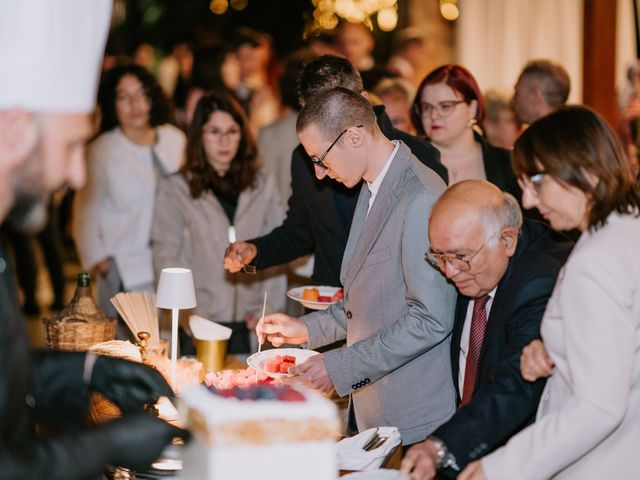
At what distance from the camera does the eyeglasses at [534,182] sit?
1.85m

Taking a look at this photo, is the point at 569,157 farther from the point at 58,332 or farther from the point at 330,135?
the point at 58,332

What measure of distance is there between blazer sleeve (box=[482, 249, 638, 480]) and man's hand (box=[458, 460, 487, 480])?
0.12 metres

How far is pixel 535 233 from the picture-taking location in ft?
7.30

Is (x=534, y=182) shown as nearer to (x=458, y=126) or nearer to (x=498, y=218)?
(x=498, y=218)

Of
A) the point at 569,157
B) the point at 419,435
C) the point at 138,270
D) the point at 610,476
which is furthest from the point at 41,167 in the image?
the point at 138,270

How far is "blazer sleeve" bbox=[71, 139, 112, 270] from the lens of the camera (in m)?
4.33

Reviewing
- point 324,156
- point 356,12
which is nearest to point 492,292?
point 324,156

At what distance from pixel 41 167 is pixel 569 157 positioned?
39.7 inches

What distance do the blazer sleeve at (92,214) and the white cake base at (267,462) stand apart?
3.03 metres

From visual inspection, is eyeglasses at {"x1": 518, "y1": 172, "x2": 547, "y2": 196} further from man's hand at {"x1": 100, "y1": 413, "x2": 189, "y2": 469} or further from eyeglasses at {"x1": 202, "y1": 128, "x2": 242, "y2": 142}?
eyeglasses at {"x1": 202, "y1": 128, "x2": 242, "y2": 142}

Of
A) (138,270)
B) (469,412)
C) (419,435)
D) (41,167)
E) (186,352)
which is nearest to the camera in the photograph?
(41,167)

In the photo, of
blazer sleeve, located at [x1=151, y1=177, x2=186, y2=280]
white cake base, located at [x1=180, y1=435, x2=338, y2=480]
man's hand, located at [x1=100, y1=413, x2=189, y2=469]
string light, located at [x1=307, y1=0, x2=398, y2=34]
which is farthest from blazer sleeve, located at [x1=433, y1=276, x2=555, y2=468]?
string light, located at [x1=307, y1=0, x2=398, y2=34]

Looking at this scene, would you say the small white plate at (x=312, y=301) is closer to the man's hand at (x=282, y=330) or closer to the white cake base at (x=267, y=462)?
the man's hand at (x=282, y=330)

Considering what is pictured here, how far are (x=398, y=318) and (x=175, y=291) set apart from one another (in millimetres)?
638
